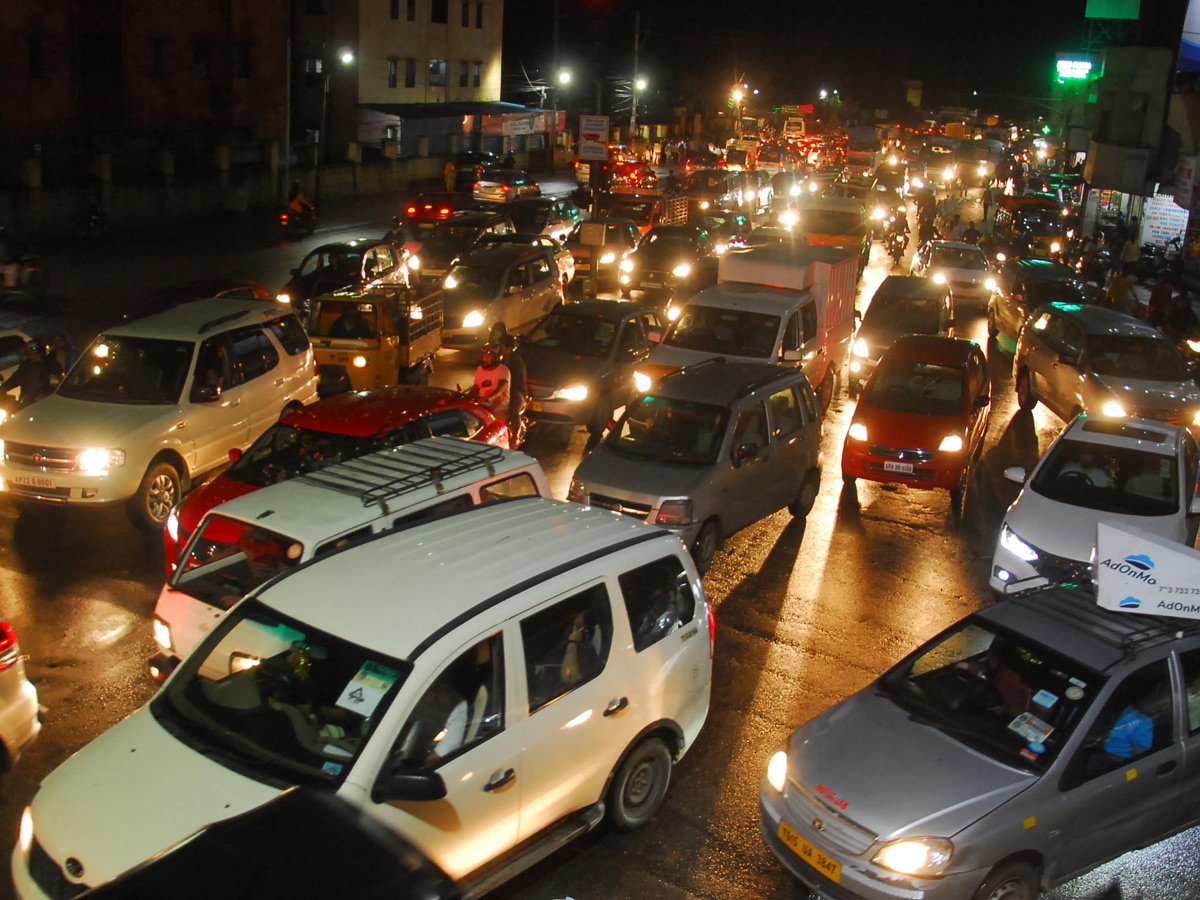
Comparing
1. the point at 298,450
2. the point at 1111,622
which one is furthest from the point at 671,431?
the point at 1111,622

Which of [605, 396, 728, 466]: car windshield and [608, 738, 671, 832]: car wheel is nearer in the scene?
[608, 738, 671, 832]: car wheel

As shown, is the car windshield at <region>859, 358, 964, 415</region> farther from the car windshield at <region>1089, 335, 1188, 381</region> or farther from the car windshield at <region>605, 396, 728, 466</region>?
the car windshield at <region>605, 396, 728, 466</region>

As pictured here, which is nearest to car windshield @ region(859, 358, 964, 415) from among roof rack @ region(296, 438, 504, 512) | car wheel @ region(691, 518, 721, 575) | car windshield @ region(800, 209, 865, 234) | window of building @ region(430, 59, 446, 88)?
car wheel @ region(691, 518, 721, 575)

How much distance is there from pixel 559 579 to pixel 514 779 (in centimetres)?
102

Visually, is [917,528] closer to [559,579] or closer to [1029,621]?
[1029,621]

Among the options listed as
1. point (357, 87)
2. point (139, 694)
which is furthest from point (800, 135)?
point (139, 694)

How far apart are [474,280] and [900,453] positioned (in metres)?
9.56

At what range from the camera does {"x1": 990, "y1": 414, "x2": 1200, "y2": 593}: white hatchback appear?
Result: 9781 millimetres

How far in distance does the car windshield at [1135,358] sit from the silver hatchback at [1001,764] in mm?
10249

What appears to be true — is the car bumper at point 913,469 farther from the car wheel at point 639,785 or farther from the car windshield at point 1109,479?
the car wheel at point 639,785

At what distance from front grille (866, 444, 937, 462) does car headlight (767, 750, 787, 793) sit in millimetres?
7383

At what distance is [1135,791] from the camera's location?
602 cm

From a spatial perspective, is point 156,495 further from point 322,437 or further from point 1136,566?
point 1136,566

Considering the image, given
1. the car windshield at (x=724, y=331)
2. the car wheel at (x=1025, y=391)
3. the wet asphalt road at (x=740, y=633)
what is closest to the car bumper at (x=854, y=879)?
the wet asphalt road at (x=740, y=633)
